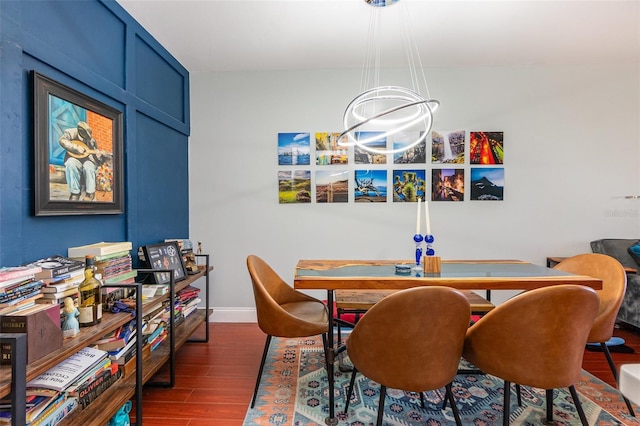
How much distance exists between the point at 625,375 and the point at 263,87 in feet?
11.8

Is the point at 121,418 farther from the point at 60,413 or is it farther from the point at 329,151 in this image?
the point at 329,151

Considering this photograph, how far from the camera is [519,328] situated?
141 centimetres

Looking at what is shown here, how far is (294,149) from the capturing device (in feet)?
11.5

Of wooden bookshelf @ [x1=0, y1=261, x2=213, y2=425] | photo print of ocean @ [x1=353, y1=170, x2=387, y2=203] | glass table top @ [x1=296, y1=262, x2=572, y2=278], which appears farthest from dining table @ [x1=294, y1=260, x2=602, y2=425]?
photo print of ocean @ [x1=353, y1=170, x2=387, y2=203]

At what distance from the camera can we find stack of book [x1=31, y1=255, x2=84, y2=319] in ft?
4.56

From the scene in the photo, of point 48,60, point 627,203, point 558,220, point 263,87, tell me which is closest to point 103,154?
point 48,60

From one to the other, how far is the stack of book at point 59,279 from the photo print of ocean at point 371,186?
2580 mm

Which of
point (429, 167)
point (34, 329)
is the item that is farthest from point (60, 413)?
point (429, 167)

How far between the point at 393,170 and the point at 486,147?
1.04m

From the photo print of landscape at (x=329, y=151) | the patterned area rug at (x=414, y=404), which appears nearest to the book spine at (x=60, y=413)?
the patterned area rug at (x=414, y=404)

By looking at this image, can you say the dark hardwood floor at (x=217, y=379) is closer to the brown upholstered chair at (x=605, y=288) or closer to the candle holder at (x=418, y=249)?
the brown upholstered chair at (x=605, y=288)

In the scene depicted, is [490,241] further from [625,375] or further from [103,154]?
[103,154]

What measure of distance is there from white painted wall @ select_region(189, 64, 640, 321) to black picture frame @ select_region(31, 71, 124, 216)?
52.8 inches

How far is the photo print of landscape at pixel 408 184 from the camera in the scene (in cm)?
350
